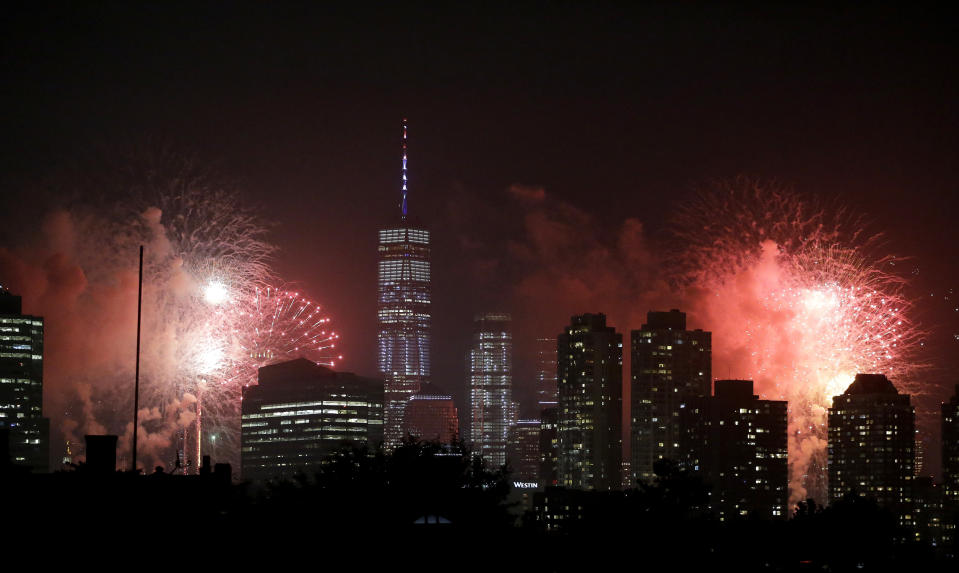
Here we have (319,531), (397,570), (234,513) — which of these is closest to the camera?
(397,570)

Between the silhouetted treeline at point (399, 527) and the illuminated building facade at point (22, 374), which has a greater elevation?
the illuminated building facade at point (22, 374)

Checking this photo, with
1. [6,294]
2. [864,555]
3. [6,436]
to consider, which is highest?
[6,294]

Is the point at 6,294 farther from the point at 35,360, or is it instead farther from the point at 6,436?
the point at 6,436

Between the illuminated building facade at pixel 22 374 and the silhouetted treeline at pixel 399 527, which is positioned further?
the illuminated building facade at pixel 22 374

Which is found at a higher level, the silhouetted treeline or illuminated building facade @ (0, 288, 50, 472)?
illuminated building facade @ (0, 288, 50, 472)

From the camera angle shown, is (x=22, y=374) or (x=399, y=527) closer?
(x=399, y=527)

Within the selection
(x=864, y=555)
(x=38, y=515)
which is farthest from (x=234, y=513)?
(x=864, y=555)

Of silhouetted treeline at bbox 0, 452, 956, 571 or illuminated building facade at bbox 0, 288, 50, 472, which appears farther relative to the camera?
illuminated building facade at bbox 0, 288, 50, 472

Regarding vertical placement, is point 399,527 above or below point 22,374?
below
